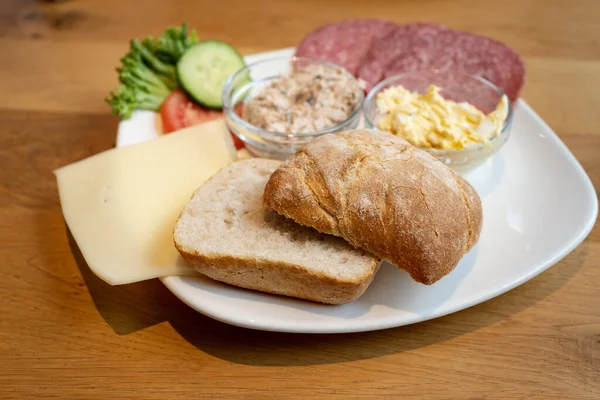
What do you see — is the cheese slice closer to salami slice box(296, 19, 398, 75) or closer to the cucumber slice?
the cucumber slice

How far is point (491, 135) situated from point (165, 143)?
1.76 m

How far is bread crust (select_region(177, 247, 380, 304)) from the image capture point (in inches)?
86.6

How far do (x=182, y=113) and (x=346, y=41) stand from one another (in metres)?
1.39

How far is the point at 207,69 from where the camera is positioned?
11.8 feet

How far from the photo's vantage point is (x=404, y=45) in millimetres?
3869

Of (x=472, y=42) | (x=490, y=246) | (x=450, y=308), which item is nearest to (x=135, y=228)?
(x=450, y=308)

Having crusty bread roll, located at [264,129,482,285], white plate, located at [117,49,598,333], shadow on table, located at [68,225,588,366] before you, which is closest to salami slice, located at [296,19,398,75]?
white plate, located at [117,49,598,333]

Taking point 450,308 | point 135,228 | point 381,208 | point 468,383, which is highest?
point 381,208

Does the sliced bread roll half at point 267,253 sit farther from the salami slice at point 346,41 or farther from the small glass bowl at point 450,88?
the salami slice at point 346,41

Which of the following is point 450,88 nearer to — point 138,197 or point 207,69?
point 207,69

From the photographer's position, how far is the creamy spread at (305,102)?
9.96 ft

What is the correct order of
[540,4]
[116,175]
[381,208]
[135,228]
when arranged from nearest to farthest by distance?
[381,208] → [135,228] → [116,175] → [540,4]

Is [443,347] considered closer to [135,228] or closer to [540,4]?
[135,228]

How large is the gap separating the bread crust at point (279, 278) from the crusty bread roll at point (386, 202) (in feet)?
0.60
